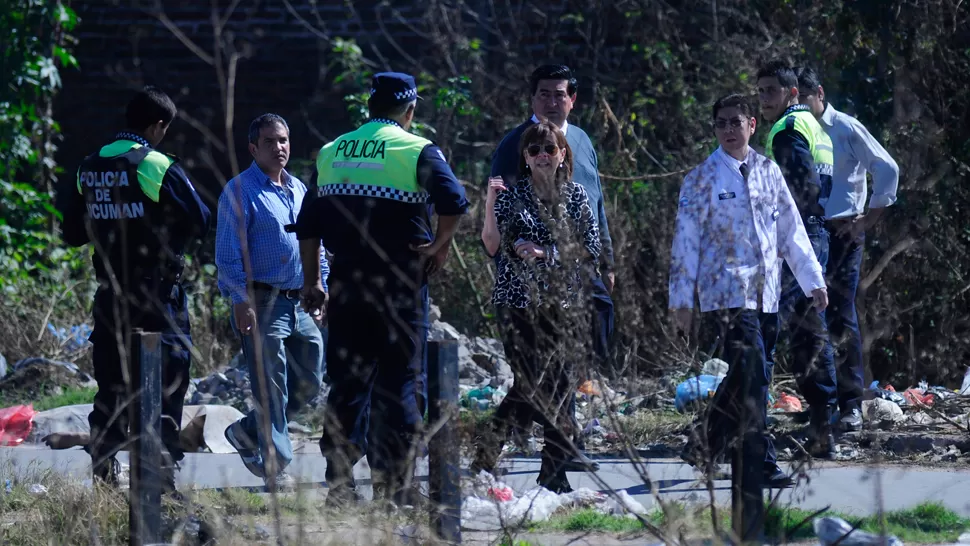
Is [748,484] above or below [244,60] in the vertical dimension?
below

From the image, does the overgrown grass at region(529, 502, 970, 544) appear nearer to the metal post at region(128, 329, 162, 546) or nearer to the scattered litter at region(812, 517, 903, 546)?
the scattered litter at region(812, 517, 903, 546)

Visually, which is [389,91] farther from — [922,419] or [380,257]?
[922,419]

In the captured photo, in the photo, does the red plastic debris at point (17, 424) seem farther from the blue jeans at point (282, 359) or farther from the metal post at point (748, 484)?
the metal post at point (748, 484)

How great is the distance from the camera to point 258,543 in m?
4.72

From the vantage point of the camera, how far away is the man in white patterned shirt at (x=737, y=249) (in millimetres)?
6203

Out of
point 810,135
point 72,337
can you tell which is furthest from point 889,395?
point 72,337

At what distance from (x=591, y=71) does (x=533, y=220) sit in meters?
6.57

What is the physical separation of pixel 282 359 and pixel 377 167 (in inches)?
48.9

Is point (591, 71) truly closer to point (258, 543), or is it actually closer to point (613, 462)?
point (613, 462)

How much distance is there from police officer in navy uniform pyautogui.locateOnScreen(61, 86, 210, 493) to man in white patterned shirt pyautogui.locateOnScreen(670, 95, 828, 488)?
239 cm

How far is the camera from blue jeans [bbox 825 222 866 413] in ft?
26.5

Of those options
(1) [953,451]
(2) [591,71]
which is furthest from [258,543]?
(2) [591,71]

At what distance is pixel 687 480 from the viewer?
6742 millimetres

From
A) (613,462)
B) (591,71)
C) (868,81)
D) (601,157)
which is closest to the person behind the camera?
(613,462)
